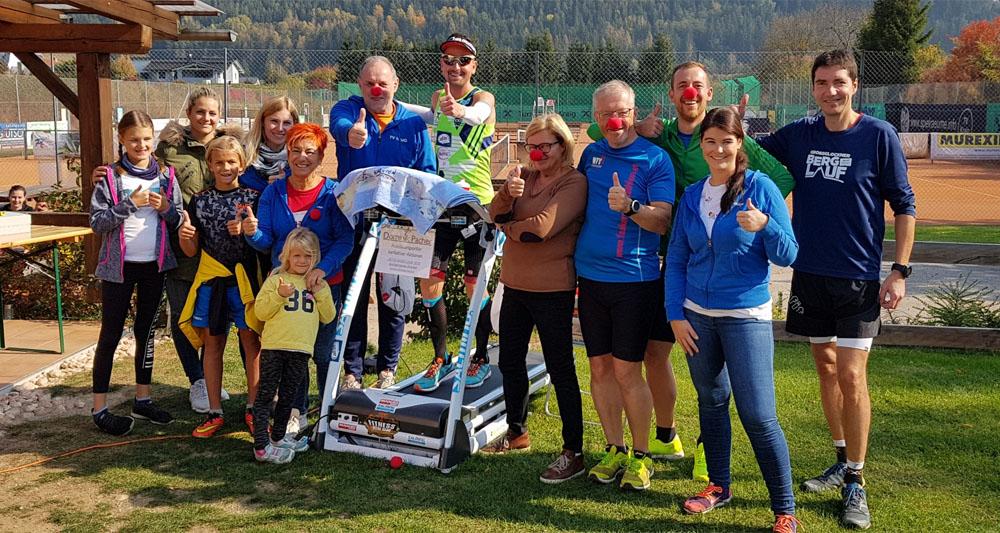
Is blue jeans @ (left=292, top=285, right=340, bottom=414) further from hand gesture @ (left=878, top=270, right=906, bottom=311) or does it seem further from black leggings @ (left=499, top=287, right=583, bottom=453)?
hand gesture @ (left=878, top=270, right=906, bottom=311)

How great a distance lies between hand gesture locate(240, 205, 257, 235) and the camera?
196 inches

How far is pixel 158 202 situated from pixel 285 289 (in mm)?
971

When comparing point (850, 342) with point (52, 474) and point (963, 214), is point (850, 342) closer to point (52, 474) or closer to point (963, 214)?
point (52, 474)

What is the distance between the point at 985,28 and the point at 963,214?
1938 inches

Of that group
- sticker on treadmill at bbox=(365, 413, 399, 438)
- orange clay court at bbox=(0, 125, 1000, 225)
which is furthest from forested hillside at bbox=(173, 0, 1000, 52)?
sticker on treadmill at bbox=(365, 413, 399, 438)

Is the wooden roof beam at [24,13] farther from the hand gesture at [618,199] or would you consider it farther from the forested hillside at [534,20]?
the forested hillside at [534,20]

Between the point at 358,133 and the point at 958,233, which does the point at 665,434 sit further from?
the point at 958,233

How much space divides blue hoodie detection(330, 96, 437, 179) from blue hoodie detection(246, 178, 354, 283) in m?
0.38

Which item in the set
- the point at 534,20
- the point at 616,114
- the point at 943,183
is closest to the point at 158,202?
the point at 616,114

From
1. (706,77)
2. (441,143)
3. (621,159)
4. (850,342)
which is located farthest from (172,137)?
(850,342)

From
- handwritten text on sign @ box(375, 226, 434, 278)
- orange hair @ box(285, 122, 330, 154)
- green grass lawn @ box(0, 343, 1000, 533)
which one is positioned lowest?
green grass lawn @ box(0, 343, 1000, 533)

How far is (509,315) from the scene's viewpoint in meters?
4.82

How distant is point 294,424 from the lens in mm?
5273

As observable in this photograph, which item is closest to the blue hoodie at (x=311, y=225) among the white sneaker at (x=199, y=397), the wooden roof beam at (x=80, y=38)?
the white sneaker at (x=199, y=397)
